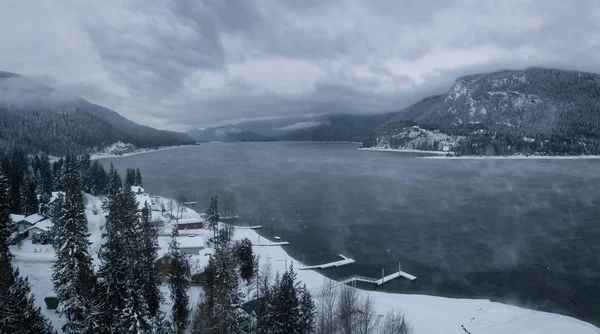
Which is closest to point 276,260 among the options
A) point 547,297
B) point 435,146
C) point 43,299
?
point 43,299

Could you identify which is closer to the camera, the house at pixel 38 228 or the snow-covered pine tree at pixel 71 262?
the snow-covered pine tree at pixel 71 262

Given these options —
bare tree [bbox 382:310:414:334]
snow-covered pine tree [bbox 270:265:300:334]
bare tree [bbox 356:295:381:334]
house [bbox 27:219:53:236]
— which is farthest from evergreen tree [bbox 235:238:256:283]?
house [bbox 27:219:53:236]

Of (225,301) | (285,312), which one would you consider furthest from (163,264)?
(285,312)

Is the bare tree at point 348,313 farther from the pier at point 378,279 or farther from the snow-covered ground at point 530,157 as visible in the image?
the snow-covered ground at point 530,157

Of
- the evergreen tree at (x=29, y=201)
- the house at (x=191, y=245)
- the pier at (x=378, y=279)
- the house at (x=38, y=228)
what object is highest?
the evergreen tree at (x=29, y=201)

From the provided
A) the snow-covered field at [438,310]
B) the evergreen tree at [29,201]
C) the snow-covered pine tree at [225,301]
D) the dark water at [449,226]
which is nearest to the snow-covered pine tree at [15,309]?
the snow-covered field at [438,310]

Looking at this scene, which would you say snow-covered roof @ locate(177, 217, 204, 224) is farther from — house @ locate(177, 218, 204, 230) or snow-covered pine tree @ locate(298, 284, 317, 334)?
snow-covered pine tree @ locate(298, 284, 317, 334)

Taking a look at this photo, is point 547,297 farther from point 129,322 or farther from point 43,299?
point 43,299
